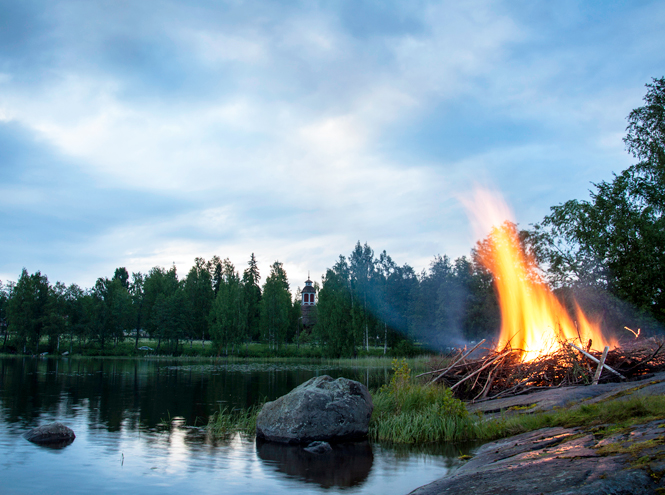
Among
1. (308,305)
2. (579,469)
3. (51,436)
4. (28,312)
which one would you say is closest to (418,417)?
(579,469)

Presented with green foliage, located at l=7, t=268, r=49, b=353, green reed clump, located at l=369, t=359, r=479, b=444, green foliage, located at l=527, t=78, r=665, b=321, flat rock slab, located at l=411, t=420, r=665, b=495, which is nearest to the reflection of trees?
green reed clump, located at l=369, t=359, r=479, b=444

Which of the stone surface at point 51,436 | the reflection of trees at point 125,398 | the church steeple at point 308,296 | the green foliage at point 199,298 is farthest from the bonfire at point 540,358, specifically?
the church steeple at point 308,296

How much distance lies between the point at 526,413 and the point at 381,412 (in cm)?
429

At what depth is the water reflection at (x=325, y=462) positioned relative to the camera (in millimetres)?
9641

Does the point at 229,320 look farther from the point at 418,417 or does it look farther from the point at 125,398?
the point at 418,417

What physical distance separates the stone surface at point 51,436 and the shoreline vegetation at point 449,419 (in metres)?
3.84

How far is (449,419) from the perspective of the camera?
42.8ft

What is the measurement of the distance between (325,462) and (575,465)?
6.27m

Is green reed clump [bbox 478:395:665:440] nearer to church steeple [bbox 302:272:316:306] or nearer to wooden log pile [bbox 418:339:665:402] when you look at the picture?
wooden log pile [bbox 418:339:665:402]

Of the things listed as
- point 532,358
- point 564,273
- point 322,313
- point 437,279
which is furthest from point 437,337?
point 532,358

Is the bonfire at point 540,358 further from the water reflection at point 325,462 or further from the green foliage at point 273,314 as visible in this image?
the green foliage at point 273,314

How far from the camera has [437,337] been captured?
61469 millimetres

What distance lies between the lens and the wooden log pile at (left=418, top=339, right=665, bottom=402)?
15844 mm

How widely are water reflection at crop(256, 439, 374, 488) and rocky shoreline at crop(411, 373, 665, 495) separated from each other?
2492 millimetres
